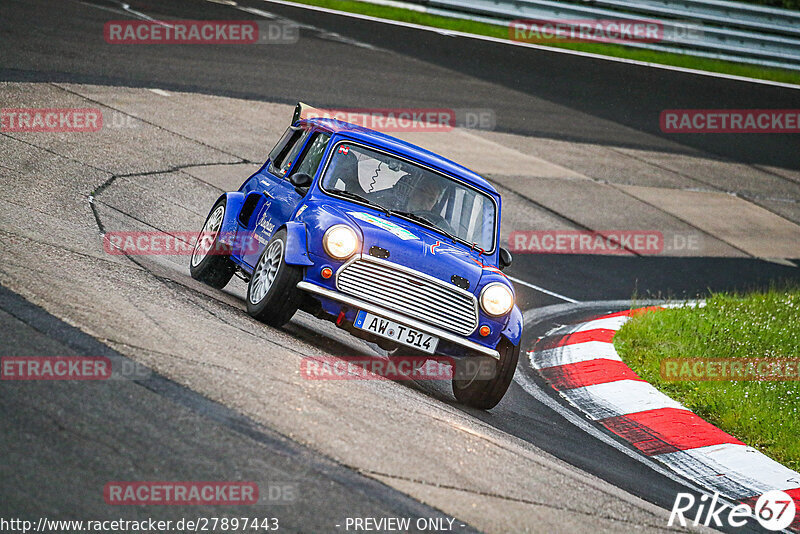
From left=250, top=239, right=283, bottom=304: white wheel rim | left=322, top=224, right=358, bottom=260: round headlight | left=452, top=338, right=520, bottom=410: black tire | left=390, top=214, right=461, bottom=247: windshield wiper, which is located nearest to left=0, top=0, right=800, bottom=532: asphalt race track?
left=452, top=338, right=520, bottom=410: black tire

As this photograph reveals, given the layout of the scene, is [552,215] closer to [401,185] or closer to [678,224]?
[678,224]

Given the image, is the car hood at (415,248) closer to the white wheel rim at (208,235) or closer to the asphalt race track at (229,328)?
the asphalt race track at (229,328)

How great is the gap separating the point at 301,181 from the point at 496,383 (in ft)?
6.57

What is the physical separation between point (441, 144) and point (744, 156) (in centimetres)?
744

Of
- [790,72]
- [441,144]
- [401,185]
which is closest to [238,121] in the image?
[441,144]

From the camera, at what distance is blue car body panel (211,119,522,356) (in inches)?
266

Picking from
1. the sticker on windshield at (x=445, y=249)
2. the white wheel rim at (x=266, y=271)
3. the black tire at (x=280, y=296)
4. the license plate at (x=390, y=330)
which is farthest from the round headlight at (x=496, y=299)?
the white wheel rim at (x=266, y=271)

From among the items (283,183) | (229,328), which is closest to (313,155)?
(283,183)

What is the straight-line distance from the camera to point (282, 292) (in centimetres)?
668

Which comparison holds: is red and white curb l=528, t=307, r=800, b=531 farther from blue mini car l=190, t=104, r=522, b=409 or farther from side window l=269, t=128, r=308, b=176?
side window l=269, t=128, r=308, b=176

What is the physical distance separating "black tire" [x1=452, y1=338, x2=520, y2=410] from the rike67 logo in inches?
55.0

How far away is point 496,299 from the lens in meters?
7.00

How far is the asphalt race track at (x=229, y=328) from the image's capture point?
421 cm

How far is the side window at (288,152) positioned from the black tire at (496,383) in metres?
2.29
